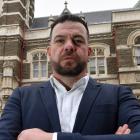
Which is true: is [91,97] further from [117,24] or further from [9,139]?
[117,24]

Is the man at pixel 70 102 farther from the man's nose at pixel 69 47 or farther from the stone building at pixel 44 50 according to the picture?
the stone building at pixel 44 50

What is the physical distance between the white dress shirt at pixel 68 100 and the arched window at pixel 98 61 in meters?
16.3

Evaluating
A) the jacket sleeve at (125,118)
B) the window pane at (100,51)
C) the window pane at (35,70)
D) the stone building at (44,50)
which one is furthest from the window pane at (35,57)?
the jacket sleeve at (125,118)

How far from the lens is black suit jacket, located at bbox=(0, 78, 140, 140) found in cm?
241

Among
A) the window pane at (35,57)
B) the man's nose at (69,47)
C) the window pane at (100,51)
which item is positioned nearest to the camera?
the man's nose at (69,47)

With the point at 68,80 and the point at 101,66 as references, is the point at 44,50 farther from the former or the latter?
the point at 68,80

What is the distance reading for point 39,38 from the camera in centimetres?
2067

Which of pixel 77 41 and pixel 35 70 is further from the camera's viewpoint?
pixel 35 70

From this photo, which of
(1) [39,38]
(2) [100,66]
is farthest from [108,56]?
(1) [39,38]

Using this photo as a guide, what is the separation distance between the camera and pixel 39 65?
20.0 m

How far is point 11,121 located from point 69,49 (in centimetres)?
70

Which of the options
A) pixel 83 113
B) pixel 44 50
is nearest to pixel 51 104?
pixel 83 113

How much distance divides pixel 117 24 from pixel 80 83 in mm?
16662

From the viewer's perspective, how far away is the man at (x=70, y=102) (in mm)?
2422
